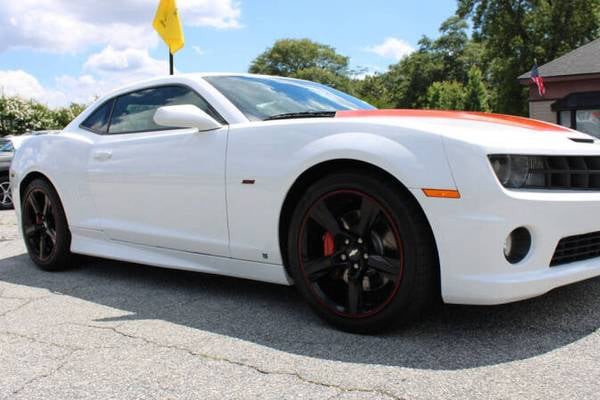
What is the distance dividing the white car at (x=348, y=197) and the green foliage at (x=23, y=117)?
34375 mm

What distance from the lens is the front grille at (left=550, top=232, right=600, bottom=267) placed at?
277 cm

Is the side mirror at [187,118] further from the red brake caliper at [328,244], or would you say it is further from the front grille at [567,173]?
the front grille at [567,173]

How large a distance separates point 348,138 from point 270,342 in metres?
1.02

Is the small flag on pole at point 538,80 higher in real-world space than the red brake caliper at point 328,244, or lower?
higher

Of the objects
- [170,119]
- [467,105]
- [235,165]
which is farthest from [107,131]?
[467,105]

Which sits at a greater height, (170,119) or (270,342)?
(170,119)

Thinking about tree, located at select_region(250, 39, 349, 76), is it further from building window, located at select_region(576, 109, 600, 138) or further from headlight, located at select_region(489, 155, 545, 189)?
headlight, located at select_region(489, 155, 545, 189)

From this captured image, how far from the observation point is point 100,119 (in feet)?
14.9

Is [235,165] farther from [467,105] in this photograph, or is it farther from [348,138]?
[467,105]

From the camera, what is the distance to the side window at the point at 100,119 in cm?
448

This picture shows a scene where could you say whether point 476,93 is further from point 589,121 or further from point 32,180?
point 32,180

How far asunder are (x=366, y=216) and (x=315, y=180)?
1.25 feet

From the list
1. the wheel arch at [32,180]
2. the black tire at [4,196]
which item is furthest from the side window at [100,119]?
the black tire at [4,196]

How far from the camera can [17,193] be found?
16.6 ft
